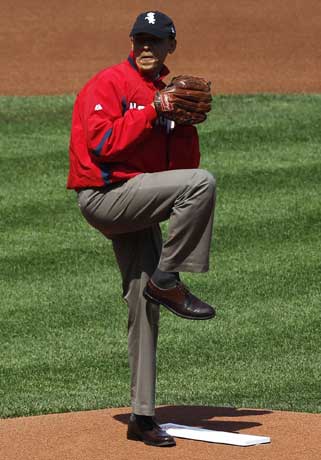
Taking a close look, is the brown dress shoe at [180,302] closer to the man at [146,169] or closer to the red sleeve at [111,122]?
the man at [146,169]

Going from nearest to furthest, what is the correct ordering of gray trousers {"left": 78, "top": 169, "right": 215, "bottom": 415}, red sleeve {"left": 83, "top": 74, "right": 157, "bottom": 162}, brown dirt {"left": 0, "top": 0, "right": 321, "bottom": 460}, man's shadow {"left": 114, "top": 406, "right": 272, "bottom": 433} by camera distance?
red sleeve {"left": 83, "top": 74, "right": 157, "bottom": 162}
gray trousers {"left": 78, "top": 169, "right": 215, "bottom": 415}
man's shadow {"left": 114, "top": 406, "right": 272, "bottom": 433}
brown dirt {"left": 0, "top": 0, "right": 321, "bottom": 460}

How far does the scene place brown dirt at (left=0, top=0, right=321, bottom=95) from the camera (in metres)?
20.1

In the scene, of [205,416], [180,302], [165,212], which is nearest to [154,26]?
[165,212]

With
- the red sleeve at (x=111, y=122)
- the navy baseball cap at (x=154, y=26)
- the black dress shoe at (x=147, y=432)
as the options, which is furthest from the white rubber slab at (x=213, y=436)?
the navy baseball cap at (x=154, y=26)

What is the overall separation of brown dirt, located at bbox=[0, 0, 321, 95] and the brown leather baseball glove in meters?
13.2

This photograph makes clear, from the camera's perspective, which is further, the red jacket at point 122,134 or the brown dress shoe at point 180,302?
the brown dress shoe at point 180,302

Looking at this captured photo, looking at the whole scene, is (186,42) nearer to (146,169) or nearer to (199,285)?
(199,285)

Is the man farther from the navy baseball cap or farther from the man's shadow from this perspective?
the man's shadow

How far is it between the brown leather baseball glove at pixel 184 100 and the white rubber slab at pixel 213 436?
5.19 ft

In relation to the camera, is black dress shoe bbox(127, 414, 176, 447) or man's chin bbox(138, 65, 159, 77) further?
black dress shoe bbox(127, 414, 176, 447)

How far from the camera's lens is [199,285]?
38.0 ft

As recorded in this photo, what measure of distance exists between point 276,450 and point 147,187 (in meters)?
1.42

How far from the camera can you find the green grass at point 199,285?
8.98m

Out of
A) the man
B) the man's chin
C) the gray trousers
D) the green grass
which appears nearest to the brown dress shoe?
the man
